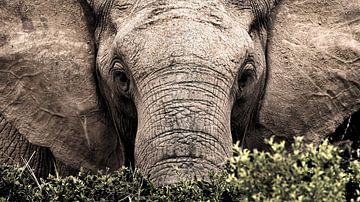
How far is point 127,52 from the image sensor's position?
10234mm

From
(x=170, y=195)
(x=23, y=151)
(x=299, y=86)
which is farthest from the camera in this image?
(x=23, y=151)

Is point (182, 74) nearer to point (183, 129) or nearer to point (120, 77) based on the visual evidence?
point (183, 129)

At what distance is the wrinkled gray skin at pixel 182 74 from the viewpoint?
9789 millimetres

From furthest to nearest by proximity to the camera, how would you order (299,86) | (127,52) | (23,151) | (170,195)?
(23,151) < (299,86) < (127,52) < (170,195)

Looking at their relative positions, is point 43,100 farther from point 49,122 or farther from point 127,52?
point 127,52

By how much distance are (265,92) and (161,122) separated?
44.2 inches

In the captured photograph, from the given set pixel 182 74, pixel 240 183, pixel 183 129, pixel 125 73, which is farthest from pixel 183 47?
pixel 240 183

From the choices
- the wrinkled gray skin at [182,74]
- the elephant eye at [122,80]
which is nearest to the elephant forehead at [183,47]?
the wrinkled gray skin at [182,74]

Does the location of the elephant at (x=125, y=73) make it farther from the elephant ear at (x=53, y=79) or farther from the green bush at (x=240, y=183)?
the green bush at (x=240, y=183)

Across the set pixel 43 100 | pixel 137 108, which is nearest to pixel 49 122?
pixel 43 100

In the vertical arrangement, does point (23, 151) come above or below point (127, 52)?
below

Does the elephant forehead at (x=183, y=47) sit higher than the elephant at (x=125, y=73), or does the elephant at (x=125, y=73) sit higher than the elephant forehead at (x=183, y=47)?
the elephant forehead at (x=183, y=47)

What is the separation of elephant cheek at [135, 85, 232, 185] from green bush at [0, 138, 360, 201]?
0.09 metres

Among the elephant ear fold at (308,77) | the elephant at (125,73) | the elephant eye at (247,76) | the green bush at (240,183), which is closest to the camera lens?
the green bush at (240,183)
